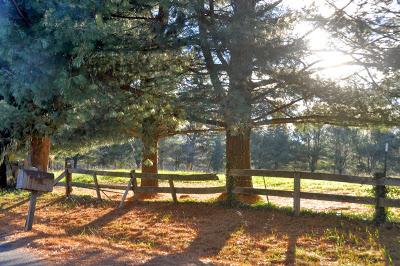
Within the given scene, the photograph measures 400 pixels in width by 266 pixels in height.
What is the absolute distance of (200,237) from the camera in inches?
348

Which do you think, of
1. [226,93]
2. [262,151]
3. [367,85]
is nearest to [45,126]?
[226,93]

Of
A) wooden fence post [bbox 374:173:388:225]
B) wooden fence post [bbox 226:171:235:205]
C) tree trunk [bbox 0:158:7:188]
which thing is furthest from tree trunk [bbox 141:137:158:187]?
tree trunk [bbox 0:158:7:188]

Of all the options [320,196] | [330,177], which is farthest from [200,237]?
[330,177]

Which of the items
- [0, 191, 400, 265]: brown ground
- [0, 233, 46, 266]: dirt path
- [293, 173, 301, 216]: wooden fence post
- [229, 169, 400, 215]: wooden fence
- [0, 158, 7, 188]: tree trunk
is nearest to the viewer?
[0, 233, 46, 266]: dirt path

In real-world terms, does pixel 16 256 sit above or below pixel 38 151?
below

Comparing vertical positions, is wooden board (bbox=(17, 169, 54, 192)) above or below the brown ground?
above

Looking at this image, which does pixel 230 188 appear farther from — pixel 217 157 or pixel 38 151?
pixel 217 157

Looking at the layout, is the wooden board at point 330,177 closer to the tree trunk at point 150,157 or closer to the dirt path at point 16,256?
the tree trunk at point 150,157

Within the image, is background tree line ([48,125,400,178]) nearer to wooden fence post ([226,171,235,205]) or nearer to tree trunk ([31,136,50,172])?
tree trunk ([31,136,50,172])

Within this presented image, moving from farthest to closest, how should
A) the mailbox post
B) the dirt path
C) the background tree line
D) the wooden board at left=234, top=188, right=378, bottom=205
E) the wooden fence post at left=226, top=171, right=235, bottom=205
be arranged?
the background tree line
the wooden fence post at left=226, top=171, right=235, bottom=205
the wooden board at left=234, top=188, right=378, bottom=205
the mailbox post
the dirt path

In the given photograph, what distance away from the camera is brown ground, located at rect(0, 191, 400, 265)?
6914mm

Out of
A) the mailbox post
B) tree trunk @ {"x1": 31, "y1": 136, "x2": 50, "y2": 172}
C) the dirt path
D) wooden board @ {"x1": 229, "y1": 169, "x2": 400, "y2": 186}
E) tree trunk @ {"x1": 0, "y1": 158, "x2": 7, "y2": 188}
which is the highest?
tree trunk @ {"x1": 31, "y1": 136, "x2": 50, "y2": 172}

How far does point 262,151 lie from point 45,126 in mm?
49825

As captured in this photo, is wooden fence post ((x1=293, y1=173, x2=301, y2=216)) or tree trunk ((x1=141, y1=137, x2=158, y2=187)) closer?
wooden fence post ((x1=293, y1=173, x2=301, y2=216))
